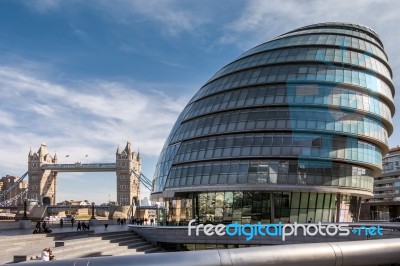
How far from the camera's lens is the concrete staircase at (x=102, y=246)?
3095 centimetres

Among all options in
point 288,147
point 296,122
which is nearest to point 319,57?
point 296,122

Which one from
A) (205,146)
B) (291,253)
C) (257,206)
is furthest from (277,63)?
(291,253)

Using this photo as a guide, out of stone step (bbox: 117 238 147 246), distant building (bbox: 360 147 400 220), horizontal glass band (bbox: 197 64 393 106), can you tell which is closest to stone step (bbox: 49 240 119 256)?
stone step (bbox: 117 238 147 246)

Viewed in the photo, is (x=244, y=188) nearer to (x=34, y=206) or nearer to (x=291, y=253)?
(x=291, y=253)

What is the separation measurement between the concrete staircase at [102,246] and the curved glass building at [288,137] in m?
8.31

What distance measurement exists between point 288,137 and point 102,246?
2270cm

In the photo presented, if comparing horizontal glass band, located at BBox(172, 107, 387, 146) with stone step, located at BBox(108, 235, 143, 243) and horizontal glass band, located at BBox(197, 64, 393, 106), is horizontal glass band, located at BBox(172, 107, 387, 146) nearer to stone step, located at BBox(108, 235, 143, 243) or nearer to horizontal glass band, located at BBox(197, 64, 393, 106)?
horizontal glass band, located at BBox(197, 64, 393, 106)

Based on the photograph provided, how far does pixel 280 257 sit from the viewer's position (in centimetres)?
679

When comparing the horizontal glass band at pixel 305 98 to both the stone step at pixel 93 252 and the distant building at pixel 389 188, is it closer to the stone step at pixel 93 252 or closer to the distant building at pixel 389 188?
the stone step at pixel 93 252

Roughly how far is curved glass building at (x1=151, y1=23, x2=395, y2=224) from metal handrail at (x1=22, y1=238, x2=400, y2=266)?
3829cm

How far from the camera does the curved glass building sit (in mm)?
46469

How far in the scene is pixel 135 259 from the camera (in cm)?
626

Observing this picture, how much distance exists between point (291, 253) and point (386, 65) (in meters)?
56.3

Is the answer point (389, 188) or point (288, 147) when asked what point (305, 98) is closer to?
point (288, 147)
